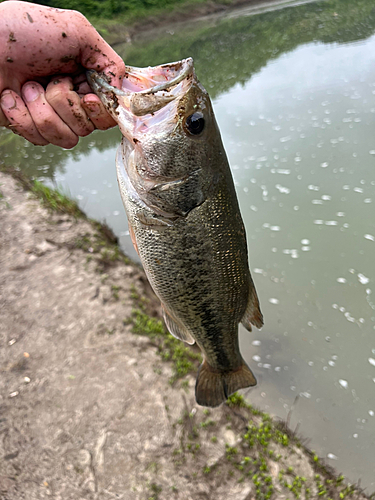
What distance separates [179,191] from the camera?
1.61 meters

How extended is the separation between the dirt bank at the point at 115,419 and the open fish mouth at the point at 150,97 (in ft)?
7.83

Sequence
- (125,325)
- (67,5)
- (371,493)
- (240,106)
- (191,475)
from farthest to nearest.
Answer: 1. (67,5)
2. (240,106)
3. (125,325)
4. (371,493)
5. (191,475)

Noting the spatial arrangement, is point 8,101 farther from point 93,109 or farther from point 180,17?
point 180,17

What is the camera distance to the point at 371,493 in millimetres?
2838

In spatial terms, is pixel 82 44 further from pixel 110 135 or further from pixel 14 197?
pixel 110 135

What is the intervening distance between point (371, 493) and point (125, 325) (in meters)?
2.62

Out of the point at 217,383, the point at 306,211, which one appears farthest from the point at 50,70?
the point at 306,211

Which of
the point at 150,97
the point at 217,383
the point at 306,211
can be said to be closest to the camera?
the point at 150,97

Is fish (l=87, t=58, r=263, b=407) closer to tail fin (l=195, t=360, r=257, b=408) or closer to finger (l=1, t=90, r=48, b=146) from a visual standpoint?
finger (l=1, t=90, r=48, b=146)

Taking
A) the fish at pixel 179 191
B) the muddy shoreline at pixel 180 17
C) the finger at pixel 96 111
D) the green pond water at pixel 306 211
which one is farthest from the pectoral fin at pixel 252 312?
the muddy shoreline at pixel 180 17

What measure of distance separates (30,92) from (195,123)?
33.0 inches

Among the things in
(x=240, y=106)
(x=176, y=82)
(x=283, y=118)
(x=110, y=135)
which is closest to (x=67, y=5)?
(x=110, y=135)

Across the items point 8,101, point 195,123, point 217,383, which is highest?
point 8,101

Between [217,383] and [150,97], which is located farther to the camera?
[217,383]
